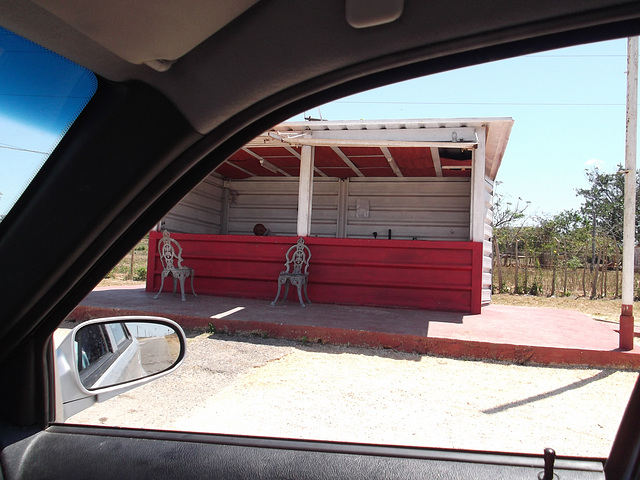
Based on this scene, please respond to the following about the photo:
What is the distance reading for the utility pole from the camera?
14.8 feet

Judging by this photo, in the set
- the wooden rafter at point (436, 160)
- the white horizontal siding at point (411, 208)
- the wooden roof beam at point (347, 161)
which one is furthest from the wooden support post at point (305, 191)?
the white horizontal siding at point (411, 208)

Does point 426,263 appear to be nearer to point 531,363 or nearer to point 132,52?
point 531,363

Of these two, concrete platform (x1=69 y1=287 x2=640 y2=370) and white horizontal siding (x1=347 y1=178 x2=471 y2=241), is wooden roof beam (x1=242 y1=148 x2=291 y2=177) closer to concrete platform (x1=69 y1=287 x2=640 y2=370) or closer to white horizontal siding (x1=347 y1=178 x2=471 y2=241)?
white horizontal siding (x1=347 y1=178 x2=471 y2=241)

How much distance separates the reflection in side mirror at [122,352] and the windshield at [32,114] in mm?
579

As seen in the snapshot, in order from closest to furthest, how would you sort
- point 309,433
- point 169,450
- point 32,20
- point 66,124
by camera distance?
point 32,20 → point 66,124 → point 169,450 → point 309,433

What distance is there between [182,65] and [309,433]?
2.44m

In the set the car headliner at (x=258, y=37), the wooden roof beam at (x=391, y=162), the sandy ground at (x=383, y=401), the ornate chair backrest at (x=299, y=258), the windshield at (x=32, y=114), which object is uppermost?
the wooden roof beam at (x=391, y=162)

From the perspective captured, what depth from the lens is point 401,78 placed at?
0.82m

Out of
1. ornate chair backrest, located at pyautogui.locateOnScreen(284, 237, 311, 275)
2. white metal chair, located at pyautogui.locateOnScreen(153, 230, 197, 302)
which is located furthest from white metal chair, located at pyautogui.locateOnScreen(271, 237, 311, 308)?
white metal chair, located at pyautogui.locateOnScreen(153, 230, 197, 302)

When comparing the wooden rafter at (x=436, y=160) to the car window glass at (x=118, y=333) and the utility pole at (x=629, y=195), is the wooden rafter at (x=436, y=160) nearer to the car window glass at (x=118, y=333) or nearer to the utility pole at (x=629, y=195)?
the utility pole at (x=629, y=195)

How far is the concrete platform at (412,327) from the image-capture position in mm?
4609

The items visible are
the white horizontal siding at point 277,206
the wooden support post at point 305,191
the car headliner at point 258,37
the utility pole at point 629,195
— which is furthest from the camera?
the white horizontal siding at point 277,206

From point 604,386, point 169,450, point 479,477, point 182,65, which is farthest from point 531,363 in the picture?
point 182,65

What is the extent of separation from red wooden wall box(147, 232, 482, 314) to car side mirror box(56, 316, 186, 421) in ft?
18.4
